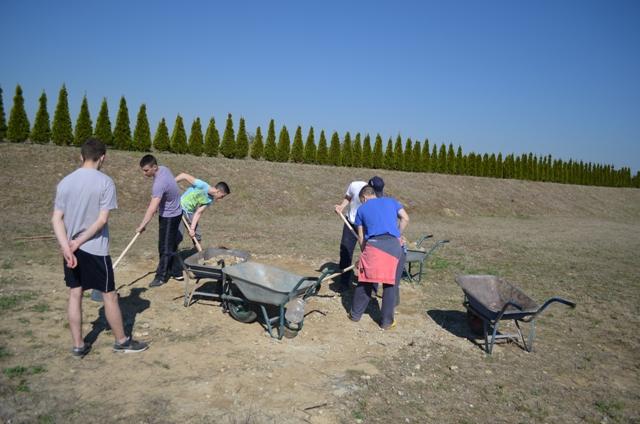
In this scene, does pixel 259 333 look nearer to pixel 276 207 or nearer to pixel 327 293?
pixel 327 293

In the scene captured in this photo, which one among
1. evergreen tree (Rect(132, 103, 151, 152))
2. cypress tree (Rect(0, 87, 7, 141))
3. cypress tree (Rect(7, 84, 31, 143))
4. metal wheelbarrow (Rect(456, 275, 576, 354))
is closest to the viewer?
metal wheelbarrow (Rect(456, 275, 576, 354))

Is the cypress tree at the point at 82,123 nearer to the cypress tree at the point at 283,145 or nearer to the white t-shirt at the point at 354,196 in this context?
the cypress tree at the point at 283,145

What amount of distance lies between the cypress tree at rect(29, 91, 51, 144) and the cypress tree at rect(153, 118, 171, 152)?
4.11 m

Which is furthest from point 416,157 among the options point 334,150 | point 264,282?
point 264,282

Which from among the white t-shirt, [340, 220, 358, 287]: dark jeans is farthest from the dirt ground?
the white t-shirt

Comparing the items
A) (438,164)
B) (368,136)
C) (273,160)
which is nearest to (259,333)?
(273,160)

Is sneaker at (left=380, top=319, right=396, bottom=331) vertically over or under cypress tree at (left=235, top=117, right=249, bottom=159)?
under

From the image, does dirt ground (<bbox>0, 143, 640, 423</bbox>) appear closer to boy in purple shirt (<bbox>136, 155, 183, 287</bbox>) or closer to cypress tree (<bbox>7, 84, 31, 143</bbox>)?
boy in purple shirt (<bbox>136, 155, 183, 287</bbox>)

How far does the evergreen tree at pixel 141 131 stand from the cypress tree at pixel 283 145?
683 cm

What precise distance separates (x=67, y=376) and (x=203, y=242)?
5774mm

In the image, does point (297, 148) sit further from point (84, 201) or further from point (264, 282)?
point (84, 201)

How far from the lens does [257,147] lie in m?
22.7

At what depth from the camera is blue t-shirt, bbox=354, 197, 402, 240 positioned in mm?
4789

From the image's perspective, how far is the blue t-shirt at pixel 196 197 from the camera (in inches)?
236
